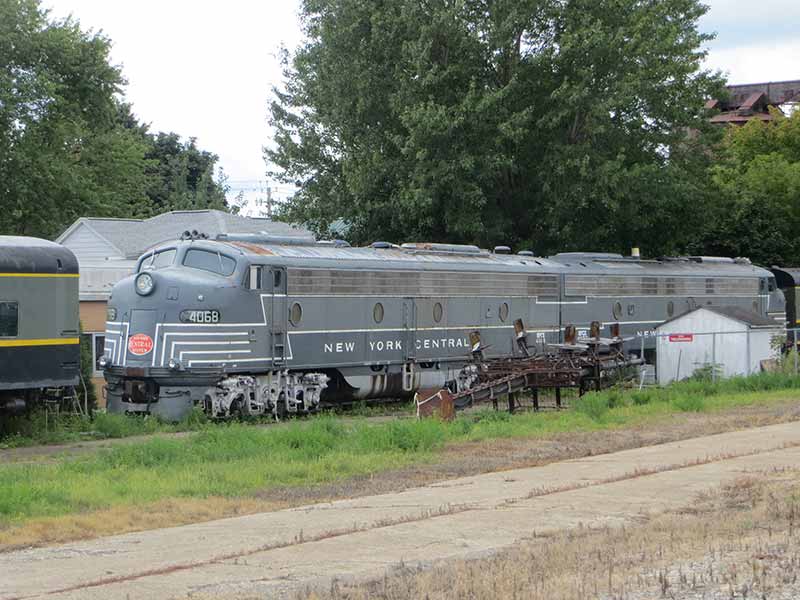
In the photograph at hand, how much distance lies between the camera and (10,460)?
1941 centimetres

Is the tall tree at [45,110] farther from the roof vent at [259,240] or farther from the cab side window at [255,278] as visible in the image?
the cab side window at [255,278]

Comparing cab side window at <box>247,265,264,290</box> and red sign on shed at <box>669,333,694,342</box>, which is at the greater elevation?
cab side window at <box>247,265,264,290</box>

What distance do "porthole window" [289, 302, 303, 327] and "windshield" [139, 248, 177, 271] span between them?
2.69 metres

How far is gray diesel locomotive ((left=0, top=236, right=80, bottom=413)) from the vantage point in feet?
70.0

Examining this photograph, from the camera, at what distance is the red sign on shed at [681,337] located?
3304cm

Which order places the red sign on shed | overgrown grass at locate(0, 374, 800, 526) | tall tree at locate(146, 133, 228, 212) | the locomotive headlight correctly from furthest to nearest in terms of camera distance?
tall tree at locate(146, 133, 228, 212) → the red sign on shed → the locomotive headlight → overgrown grass at locate(0, 374, 800, 526)

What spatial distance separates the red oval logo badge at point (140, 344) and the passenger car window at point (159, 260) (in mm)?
1588

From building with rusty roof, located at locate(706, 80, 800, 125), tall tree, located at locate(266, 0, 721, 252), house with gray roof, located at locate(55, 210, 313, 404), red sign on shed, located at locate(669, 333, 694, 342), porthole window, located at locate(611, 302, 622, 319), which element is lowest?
red sign on shed, located at locate(669, 333, 694, 342)

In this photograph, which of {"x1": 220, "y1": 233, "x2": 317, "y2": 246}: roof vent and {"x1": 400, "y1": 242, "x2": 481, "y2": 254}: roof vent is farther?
{"x1": 400, "y1": 242, "x2": 481, "y2": 254}: roof vent

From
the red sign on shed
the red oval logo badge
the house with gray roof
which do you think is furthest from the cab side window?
the house with gray roof

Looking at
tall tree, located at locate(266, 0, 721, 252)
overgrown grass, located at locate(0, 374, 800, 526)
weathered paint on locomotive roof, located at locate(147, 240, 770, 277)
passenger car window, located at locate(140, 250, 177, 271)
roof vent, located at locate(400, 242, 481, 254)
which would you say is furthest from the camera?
tall tree, located at locate(266, 0, 721, 252)

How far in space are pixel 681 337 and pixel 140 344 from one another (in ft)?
50.6

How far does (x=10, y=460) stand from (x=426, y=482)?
24.3 ft

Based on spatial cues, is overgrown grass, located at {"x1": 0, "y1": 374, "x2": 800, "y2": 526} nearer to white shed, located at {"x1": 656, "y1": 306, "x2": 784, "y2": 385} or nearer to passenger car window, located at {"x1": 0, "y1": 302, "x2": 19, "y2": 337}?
passenger car window, located at {"x1": 0, "y1": 302, "x2": 19, "y2": 337}
